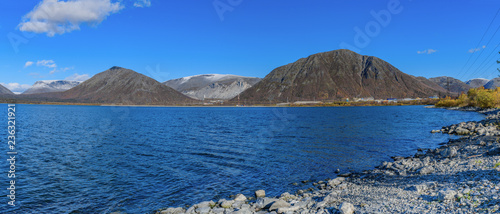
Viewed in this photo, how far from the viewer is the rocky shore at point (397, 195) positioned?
38.8 feet

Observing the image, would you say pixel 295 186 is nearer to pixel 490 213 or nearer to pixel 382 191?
pixel 382 191

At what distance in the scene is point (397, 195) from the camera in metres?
14.6

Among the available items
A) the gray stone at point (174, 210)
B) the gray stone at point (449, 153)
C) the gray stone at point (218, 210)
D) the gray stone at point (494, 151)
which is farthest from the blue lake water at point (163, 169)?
the gray stone at point (494, 151)

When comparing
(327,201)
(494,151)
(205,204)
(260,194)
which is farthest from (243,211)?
(494,151)

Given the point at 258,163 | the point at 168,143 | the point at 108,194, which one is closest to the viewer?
the point at 108,194

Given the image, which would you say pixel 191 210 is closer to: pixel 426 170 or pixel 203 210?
pixel 203 210

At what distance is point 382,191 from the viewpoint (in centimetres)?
1631

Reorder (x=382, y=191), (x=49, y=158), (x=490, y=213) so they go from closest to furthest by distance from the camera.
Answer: (x=490, y=213), (x=382, y=191), (x=49, y=158)

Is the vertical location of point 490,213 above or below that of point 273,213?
above

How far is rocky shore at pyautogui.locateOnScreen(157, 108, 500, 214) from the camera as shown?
38.8 ft

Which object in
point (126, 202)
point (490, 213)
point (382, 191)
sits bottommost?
point (126, 202)

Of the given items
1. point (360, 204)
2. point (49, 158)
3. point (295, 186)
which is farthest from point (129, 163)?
point (360, 204)

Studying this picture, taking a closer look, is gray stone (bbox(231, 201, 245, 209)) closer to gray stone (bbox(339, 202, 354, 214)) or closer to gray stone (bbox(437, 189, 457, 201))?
gray stone (bbox(339, 202, 354, 214))

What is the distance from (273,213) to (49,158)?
91.8 feet
